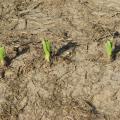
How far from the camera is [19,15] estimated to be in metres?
4.04

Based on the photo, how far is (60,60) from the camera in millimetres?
3352

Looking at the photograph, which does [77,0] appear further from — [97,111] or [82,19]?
[97,111]

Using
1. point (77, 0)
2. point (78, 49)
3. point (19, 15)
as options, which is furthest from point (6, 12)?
point (78, 49)

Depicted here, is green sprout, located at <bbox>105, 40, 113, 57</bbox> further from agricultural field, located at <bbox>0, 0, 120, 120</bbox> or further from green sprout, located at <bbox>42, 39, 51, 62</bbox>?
green sprout, located at <bbox>42, 39, 51, 62</bbox>

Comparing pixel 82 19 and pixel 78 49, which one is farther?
pixel 82 19

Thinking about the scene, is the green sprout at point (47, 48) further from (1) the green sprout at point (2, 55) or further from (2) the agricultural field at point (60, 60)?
(1) the green sprout at point (2, 55)

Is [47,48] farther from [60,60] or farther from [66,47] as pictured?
[66,47]

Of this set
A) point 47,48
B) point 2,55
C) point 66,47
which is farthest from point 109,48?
point 2,55

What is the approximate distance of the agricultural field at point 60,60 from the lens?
2973mm

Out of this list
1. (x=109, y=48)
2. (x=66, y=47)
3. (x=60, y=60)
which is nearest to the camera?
(x=109, y=48)

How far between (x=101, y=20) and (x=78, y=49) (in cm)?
61

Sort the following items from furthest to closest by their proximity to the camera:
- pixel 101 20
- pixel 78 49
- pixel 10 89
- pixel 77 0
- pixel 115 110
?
pixel 77 0, pixel 101 20, pixel 78 49, pixel 10 89, pixel 115 110

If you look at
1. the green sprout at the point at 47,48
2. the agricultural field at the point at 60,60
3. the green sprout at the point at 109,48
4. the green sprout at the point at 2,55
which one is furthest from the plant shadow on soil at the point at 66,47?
the green sprout at the point at 2,55

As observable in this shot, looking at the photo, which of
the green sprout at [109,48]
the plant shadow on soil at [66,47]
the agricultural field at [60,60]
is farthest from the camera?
the plant shadow on soil at [66,47]
